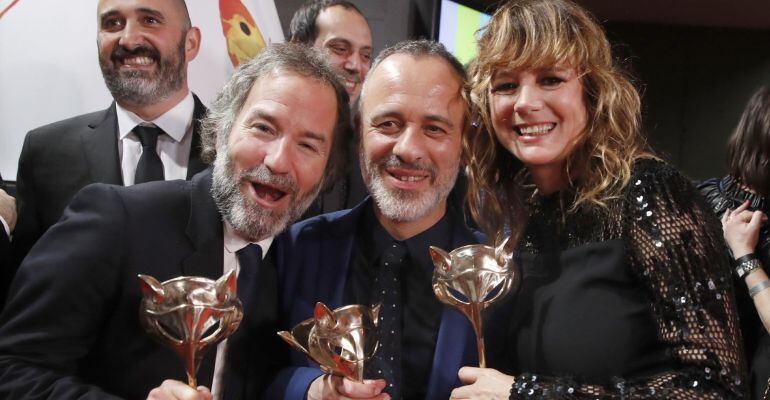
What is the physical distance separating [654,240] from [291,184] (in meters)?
0.85

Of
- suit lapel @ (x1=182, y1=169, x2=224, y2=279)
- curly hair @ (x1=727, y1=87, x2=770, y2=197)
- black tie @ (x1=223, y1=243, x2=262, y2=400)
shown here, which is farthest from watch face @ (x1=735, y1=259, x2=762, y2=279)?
suit lapel @ (x1=182, y1=169, x2=224, y2=279)

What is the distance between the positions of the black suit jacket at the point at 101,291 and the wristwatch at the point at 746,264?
1.93m

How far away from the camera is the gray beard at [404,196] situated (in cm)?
198

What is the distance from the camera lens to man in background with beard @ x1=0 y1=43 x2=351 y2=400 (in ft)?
5.14

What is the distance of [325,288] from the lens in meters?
1.97

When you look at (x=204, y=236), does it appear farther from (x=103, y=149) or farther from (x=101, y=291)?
(x=103, y=149)

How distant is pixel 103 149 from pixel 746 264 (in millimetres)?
2245

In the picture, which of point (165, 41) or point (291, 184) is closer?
point (291, 184)

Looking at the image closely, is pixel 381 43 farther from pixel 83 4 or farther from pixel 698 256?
pixel 698 256

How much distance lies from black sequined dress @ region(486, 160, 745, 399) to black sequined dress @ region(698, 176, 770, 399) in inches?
44.6

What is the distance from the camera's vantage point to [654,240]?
5.08 feet

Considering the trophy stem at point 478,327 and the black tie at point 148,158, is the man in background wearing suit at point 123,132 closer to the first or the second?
the black tie at point 148,158

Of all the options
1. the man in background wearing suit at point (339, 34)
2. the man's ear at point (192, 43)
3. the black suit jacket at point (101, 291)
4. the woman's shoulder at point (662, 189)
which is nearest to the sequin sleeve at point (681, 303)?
the woman's shoulder at point (662, 189)

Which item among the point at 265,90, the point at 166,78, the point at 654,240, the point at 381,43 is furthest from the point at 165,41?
the point at 381,43
